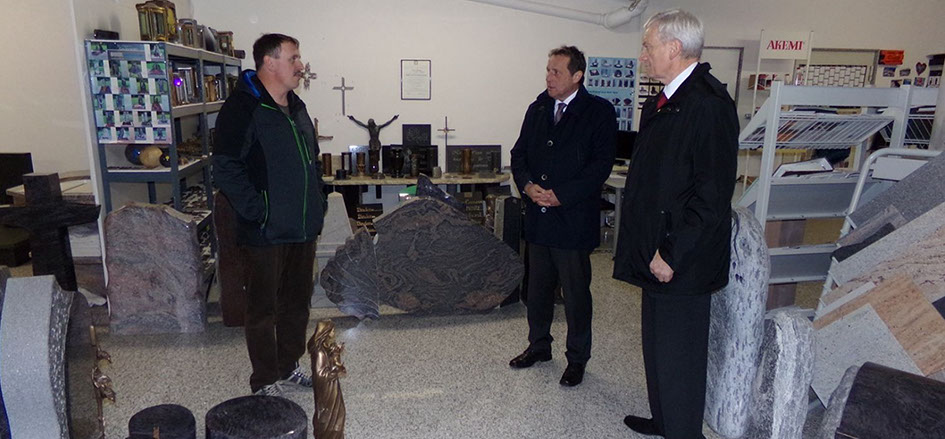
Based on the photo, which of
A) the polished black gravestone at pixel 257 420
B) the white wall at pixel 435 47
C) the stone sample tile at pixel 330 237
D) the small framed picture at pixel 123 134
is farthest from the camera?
the white wall at pixel 435 47

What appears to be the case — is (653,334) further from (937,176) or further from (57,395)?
(57,395)

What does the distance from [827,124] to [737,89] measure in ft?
12.8

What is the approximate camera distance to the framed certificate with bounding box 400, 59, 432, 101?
219 inches

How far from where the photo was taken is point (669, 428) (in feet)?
6.82

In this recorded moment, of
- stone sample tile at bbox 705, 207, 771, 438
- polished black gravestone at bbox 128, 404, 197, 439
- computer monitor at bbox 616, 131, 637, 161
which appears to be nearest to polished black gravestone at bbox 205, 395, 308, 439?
polished black gravestone at bbox 128, 404, 197, 439

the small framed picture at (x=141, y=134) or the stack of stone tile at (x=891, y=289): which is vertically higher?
the small framed picture at (x=141, y=134)

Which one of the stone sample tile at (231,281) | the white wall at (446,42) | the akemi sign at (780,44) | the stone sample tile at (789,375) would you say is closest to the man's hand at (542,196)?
the stone sample tile at (789,375)

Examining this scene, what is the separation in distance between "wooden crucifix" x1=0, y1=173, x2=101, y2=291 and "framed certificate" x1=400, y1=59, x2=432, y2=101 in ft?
10.3

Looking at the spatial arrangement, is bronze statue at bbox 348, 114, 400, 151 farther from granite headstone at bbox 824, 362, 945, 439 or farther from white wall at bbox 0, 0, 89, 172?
granite headstone at bbox 824, 362, 945, 439

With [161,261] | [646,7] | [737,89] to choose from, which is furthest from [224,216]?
[737,89]

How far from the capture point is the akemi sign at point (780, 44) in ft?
19.4

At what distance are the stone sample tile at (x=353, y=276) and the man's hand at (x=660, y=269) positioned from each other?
1896 millimetres

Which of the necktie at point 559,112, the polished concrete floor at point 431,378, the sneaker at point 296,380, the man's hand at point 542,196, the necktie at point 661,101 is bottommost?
the polished concrete floor at point 431,378

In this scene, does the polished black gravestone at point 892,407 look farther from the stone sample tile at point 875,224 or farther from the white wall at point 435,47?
the white wall at point 435,47
